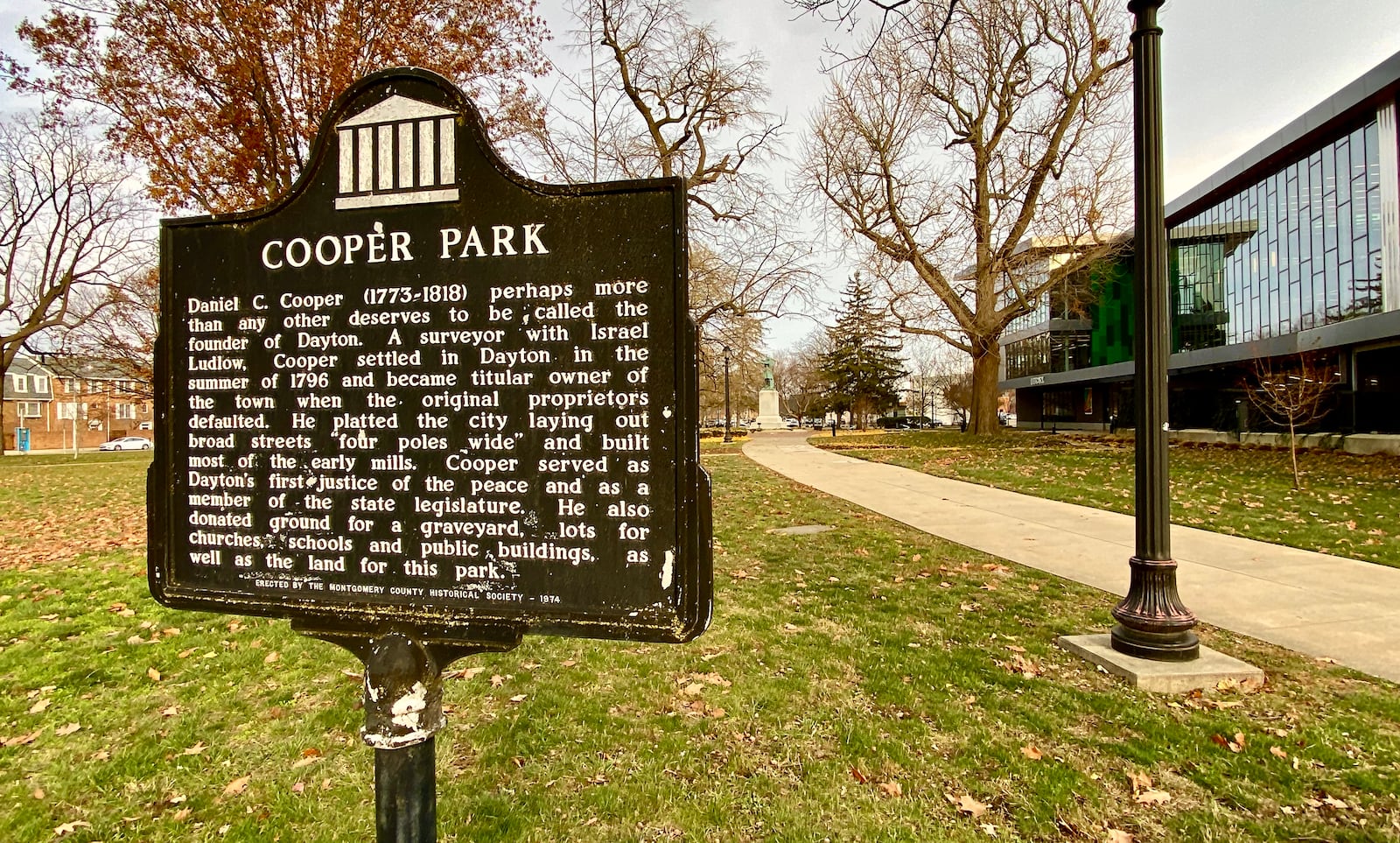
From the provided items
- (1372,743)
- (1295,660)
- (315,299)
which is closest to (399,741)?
(315,299)

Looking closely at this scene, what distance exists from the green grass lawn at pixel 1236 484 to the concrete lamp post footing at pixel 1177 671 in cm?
471

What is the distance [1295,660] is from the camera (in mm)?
4328

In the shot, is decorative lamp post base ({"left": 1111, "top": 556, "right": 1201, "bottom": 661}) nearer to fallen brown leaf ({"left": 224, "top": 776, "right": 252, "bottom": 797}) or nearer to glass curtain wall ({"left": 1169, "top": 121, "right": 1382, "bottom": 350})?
fallen brown leaf ({"left": 224, "top": 776, "right": 252, "bottom": 797})

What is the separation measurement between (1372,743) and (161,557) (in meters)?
5.04

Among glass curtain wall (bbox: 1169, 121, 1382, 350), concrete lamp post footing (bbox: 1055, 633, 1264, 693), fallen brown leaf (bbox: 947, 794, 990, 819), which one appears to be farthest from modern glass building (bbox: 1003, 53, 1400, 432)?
fallen brown leaf (bbox: 947, 794, 990, 819)

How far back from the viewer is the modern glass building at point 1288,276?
23703 millimetres

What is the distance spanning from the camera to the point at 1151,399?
4230 millimetres

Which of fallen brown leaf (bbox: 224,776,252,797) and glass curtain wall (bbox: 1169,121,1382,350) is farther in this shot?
glass curtain wall (bbox: 1169,121,1382,350)

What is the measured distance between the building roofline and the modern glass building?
0.21 feet

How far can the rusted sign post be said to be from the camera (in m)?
1.67

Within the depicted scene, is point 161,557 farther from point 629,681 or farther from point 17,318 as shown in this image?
point 17,318

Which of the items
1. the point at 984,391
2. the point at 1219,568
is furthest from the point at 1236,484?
the point at 984,391

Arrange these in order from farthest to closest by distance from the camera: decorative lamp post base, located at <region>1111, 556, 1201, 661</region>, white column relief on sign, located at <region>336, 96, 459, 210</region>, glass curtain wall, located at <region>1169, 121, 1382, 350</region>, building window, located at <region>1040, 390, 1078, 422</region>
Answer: building window, located at <region>1040, 390, 1078, 422</region> → glass curtain wall, located at <region>1169, 121, 1382, 350</region> → decorative lamp post base, located at <region>1111, 556, 1201, 661</region> → white column relief on sign, located at <region>336, 96, 459, 210</region>

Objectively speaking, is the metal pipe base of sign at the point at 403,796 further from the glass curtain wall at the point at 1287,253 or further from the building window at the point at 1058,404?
the building window at the point at 1058,404
